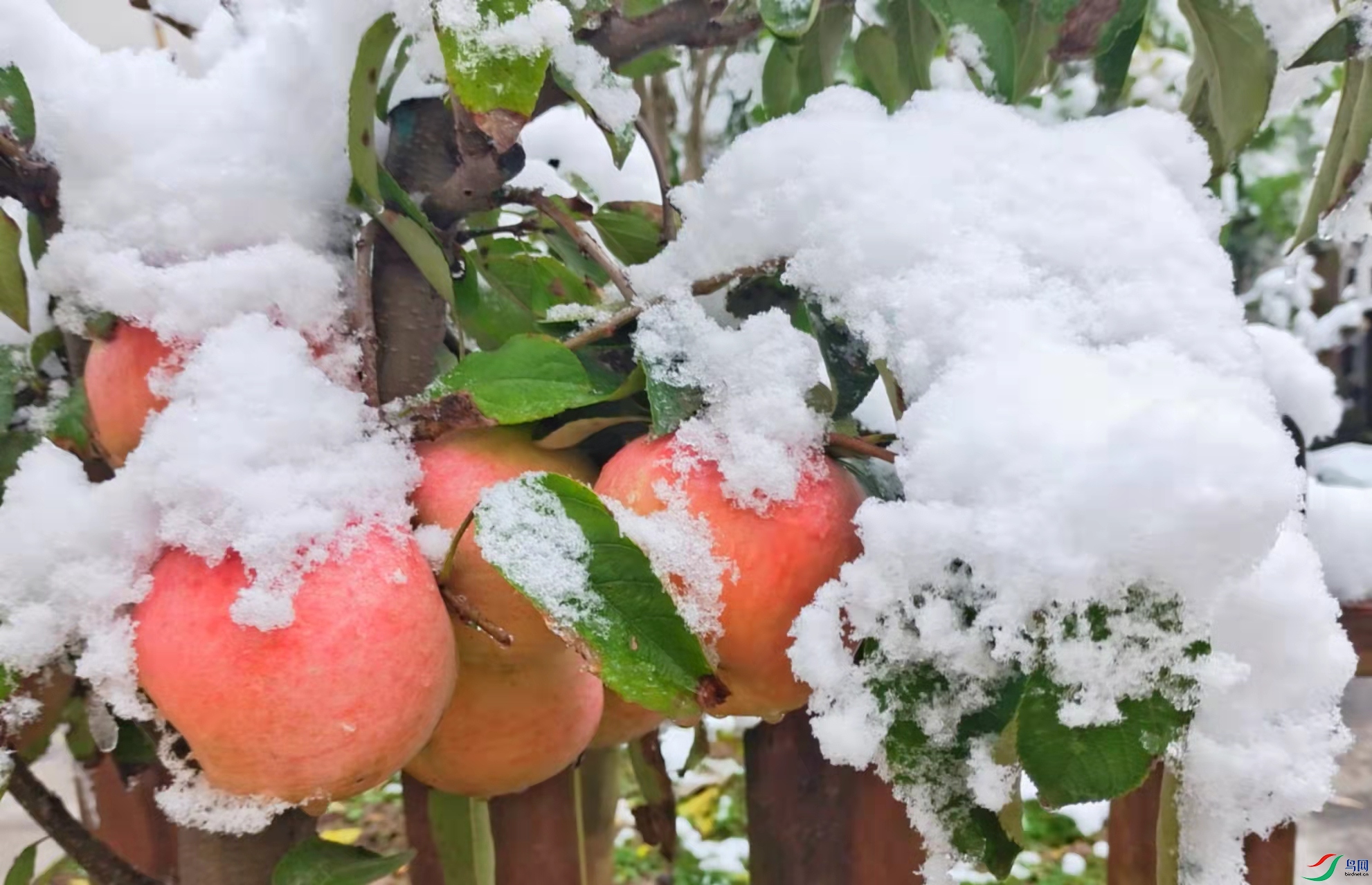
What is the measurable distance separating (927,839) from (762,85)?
432mm

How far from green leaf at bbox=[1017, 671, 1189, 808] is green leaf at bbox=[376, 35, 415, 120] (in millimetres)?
351

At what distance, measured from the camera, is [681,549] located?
345 mm

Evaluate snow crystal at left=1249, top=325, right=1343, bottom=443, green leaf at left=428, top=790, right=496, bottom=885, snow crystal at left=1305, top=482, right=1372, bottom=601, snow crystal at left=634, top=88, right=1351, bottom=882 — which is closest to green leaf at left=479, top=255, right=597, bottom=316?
snow crystal at left=634, top=88, right=1351, bottom=882

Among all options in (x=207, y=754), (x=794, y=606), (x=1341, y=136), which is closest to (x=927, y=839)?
(x=794, y=606)

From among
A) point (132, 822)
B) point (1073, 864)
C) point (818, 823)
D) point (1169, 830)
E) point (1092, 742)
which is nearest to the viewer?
point (1092, 742)

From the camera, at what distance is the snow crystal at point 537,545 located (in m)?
0.31

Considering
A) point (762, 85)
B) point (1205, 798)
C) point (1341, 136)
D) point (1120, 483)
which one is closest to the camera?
point (1120, 483)

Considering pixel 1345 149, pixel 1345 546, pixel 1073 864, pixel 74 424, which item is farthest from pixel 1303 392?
pixel 1073 864

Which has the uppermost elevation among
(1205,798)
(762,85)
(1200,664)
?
(762,85)

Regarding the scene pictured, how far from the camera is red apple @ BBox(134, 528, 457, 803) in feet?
1.08

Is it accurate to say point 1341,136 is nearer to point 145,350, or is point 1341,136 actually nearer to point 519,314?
point 519,314

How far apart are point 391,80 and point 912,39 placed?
282mm

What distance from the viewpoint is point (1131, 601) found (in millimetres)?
275

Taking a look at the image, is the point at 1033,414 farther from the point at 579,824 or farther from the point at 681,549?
the point at 579,824
